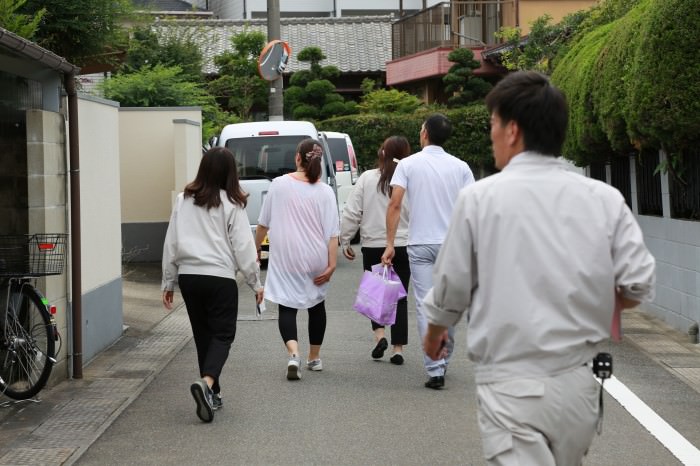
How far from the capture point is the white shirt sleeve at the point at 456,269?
3.51m

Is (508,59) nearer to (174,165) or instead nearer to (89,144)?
(174,165)

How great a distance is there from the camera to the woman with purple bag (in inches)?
360

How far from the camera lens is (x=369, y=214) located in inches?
369

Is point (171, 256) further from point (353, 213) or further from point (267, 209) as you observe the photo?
point (353, 213)

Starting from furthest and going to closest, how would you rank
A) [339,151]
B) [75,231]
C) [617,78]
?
1. [339,151]
2. [617,78]
3. [75,231]

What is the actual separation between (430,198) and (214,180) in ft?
5.41

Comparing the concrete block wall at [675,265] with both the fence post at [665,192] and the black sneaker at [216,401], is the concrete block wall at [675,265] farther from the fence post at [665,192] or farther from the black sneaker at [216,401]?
the black sneaker at [216,401]

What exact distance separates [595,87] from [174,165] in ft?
23.2

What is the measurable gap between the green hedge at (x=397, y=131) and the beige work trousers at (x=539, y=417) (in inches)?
1074

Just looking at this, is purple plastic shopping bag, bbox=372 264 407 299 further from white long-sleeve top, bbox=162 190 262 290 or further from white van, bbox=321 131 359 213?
white van, bbox=321 131 359 213

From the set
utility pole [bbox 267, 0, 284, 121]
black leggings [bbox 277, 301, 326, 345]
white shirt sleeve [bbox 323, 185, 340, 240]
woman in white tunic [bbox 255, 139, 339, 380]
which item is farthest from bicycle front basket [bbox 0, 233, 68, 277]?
utility pole [bbox 267, 0, 284, 121]

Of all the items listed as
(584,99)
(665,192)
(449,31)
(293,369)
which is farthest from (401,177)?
(449,31)

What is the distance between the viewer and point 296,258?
8.61 m

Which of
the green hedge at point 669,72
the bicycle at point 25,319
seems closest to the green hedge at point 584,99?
the green hedge at point 669,72
